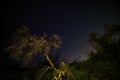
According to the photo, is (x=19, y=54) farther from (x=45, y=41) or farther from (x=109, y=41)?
(x=109, y=41)

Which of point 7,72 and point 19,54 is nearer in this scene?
point 19,54

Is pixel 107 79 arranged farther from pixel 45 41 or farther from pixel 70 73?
pixel 45 41

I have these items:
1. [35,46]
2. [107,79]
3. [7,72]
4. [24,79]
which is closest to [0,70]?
[7,72]

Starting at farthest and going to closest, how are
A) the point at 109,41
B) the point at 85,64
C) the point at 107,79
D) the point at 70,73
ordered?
1. the point at 109,41
2. the point at 85,64
3. the point at 107,79
4. the point at 70,73

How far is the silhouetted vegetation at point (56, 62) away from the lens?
546 centimetres

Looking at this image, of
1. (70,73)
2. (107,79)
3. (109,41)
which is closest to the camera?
(70,73)

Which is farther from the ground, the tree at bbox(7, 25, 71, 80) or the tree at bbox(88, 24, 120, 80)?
the tree at bbox(7, 25, 71, 80)

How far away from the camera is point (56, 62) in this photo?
6.50 m

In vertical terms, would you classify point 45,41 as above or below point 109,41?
above

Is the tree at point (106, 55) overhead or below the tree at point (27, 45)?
below

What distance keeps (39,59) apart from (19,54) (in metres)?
0.72

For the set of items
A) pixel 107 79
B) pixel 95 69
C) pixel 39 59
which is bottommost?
pixel 107 79

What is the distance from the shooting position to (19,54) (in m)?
5.47

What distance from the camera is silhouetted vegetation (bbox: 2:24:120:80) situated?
5.46 metres
